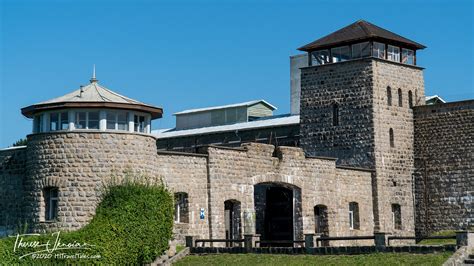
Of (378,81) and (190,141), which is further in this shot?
(190,141)

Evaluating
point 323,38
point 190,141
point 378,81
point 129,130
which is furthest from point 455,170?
point 129,130

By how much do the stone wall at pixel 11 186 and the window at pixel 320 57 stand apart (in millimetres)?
17170

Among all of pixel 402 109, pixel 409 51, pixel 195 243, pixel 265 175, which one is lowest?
pixel 195 243

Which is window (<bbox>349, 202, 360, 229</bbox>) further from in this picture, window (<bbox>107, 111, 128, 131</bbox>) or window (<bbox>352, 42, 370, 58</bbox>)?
window (<bbox>107, 111, 128, 131</bbox>)

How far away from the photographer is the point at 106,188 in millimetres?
34219

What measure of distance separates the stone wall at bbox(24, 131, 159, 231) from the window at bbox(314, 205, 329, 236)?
1158 cm

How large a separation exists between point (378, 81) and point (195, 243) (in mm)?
14107

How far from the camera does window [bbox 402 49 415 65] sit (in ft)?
157

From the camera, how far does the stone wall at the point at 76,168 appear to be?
34.0m

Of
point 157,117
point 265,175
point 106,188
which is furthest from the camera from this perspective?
point 265,175

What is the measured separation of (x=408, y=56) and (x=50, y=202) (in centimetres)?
2196

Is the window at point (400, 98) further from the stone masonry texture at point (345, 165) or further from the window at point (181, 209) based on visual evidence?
the window at point (181, 209)

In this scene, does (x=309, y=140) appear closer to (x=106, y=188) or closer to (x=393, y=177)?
(x=393, y=177)

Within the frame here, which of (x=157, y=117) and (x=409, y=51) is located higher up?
(x=409, y=51)
